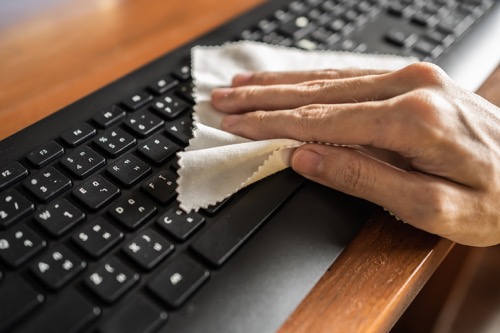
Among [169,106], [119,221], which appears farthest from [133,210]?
[169,106]

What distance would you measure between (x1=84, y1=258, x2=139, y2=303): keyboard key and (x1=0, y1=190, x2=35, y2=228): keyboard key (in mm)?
68

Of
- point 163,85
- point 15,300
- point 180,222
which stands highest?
point 163,85

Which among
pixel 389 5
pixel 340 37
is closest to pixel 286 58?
pixel 340 37

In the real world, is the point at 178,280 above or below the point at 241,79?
below

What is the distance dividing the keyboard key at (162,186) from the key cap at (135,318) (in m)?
0.08

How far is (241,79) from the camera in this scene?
0.49 m

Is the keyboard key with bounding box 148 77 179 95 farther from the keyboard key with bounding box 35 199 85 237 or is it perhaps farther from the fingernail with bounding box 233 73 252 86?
the keyboard key with bounding box 35 199 85 237

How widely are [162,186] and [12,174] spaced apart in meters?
0.10

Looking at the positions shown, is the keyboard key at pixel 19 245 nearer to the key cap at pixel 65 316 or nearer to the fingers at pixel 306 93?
the key cap at pixel 65 316

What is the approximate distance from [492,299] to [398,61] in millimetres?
312

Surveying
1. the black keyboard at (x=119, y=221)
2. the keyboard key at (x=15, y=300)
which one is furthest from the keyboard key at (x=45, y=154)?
the keyboard key at (x=15, y=300)

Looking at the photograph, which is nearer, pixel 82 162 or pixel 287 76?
pixel 82 162

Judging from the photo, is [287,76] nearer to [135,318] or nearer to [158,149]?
[158,149]

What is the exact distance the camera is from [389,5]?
25.1 inches
